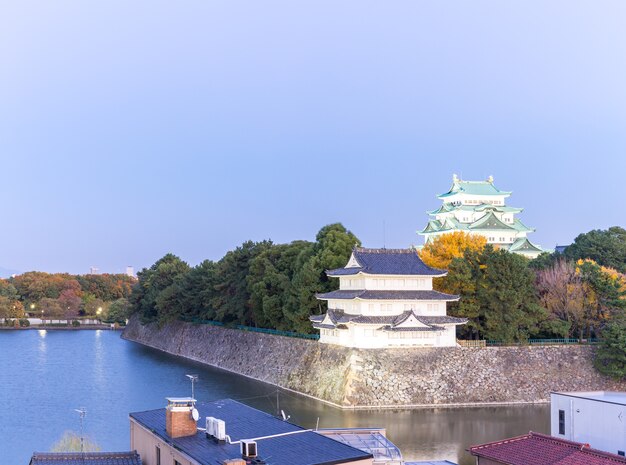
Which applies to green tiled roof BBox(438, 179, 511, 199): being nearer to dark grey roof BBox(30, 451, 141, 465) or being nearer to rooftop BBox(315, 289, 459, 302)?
rooftop BBox(315, 289, 459, 302)

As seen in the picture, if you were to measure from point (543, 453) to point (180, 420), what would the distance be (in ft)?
27.7

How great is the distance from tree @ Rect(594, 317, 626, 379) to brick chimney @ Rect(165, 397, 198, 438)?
26.4m

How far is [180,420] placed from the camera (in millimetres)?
13422

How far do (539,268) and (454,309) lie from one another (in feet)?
35.3

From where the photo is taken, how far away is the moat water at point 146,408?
2636 cm

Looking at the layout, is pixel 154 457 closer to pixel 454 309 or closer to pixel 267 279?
pixel 454 309

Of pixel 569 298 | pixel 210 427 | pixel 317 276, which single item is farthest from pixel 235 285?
pixel 210 427

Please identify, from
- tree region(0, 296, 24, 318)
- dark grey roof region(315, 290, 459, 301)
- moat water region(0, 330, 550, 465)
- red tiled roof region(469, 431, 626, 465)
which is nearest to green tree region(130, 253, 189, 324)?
moat water region(0, 330, 550, 465)

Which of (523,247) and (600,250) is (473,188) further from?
(600,250)

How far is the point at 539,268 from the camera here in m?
45.5

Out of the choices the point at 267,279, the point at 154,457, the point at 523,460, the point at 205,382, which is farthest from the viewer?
the point at 267,279

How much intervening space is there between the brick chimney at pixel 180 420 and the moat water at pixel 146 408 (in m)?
12.1

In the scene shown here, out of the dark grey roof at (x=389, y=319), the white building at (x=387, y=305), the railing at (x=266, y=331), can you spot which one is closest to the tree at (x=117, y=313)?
the railing at (x=266, y=331)

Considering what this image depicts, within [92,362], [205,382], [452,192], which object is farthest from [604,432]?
[452,192]
